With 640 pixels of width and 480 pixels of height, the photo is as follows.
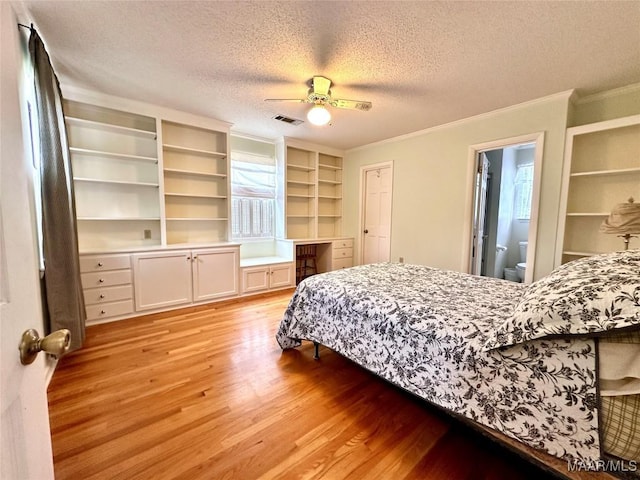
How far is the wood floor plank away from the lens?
130 cm

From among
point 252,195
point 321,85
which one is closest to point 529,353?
point 321,85

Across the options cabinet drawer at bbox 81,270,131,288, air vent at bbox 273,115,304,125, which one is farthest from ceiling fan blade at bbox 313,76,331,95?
cabinet drawer at bbox 81,270,131,288

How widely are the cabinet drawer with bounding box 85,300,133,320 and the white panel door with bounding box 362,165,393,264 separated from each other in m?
3.63

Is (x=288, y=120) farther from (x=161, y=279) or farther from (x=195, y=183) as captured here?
(x=161, y=279)

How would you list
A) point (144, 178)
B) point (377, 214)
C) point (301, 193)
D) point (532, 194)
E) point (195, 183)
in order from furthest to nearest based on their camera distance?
point (301, 193), point (377, 214), point (195, 183), point (144, 178), point (532, 194)

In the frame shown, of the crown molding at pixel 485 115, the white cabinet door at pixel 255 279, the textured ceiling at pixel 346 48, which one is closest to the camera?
the textured ceiling at pixel 346 48

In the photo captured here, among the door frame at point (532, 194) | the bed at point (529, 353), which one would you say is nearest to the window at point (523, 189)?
the door frame at point (532, 194)

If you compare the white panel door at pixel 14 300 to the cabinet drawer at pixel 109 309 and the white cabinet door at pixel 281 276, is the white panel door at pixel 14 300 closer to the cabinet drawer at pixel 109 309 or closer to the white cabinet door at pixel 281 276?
the cabinet drawer at pixel 109 309

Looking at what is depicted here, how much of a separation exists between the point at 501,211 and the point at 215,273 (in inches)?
186

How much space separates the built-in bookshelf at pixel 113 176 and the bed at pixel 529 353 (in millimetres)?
3025

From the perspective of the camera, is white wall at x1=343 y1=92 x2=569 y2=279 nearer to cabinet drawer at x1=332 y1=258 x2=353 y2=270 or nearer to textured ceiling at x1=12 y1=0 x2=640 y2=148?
textured ceiling at x1=12 y1=0 x2=640 y2=148

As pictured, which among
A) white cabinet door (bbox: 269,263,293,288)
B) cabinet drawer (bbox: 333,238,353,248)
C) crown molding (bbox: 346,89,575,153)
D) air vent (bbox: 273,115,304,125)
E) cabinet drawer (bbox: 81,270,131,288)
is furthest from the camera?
cabinet drawer (bbox: 333,238,353,248)

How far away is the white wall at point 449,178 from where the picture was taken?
279 cm

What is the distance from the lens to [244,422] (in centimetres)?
157
